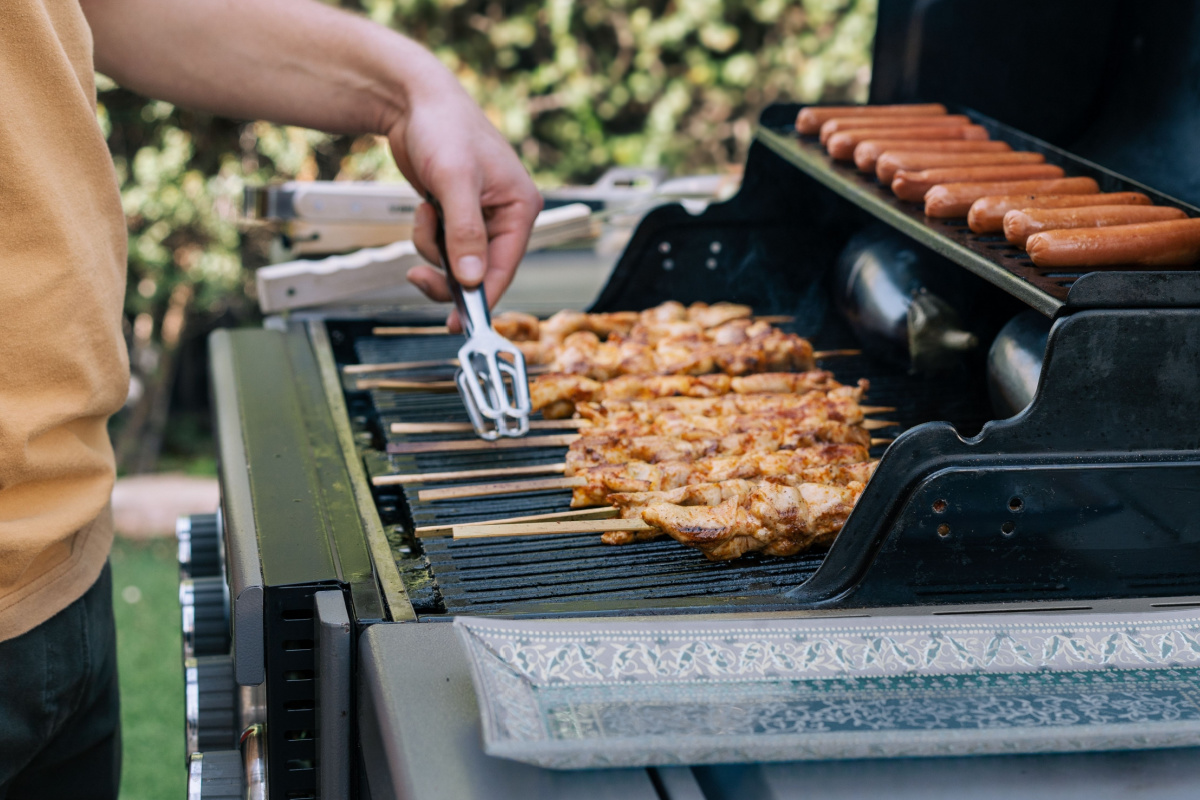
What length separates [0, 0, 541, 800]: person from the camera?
1.49 m

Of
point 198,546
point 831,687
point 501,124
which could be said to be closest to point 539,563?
point 831,687

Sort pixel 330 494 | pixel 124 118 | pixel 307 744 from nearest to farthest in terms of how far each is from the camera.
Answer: pixel 307 744, pixel 330 494, pixel 124 118

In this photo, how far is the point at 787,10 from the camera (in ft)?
23.9

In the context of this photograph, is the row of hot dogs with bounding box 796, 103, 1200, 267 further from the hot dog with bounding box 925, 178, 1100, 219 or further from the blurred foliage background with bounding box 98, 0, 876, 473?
the blurred foliage background with bounding box 98, 0, 876, 473

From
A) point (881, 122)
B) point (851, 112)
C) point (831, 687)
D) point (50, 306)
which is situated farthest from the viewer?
point (851, 112)

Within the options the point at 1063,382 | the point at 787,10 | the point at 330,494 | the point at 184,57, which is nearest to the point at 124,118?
the point at 787,10

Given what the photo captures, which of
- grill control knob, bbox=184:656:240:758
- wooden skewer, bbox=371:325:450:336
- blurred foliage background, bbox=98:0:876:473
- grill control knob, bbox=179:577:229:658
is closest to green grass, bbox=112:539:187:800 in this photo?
blurred foliage background, bbox=98:0:876:473

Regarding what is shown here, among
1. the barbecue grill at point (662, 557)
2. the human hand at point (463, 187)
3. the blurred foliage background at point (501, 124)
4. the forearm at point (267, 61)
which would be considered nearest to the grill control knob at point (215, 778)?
the barbecue grill at point (662, 557)

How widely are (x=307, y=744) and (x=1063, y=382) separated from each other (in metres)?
1.18

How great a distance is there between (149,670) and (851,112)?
3646 mm

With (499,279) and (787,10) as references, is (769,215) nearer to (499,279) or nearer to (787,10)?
(499,279)

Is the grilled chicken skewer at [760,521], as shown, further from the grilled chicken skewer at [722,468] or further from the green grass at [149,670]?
the green grass at [149,670]

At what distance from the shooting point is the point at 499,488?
6.49 feet

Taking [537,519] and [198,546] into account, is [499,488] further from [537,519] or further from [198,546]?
[198,546]
